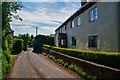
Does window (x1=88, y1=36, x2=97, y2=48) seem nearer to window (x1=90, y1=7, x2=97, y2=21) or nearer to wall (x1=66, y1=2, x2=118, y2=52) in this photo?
Result: wall (x1=66, y1=2, x2=118, y2=52)

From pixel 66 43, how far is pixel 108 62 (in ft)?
43.5

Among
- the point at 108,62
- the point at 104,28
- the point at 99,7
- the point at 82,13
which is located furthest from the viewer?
the point at 82,13

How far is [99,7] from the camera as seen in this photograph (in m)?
8.62

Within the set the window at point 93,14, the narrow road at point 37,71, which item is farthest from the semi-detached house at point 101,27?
the narrow road at point 37,71

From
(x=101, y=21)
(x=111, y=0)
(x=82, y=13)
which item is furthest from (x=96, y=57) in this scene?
(x=82, y=13)

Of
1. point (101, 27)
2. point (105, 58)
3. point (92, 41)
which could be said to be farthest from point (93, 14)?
point (105, 58)

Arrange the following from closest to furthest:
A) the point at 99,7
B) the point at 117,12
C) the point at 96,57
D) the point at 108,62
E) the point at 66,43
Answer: the point at 108,62, the point at 96,57, the point at 117,12, the point at 99,7, the point at 66,43

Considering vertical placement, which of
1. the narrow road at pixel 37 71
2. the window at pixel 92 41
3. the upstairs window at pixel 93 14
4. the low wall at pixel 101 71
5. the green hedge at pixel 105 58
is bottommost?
the narrow road at pixel 37 71

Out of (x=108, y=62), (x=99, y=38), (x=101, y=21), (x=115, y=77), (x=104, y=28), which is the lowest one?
(x=115, y=77)

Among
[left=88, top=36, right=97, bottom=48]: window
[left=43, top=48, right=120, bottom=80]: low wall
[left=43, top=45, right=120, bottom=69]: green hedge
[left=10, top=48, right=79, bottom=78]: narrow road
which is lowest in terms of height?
[left=10, top=48, right=79, bottom=78]: narrow road

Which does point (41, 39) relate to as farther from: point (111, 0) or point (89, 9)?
point (111, 0)

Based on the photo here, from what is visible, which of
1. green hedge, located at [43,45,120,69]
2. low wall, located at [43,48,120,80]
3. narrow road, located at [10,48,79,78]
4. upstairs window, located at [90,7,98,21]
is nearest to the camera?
low wall, located at [43,48,120,80]

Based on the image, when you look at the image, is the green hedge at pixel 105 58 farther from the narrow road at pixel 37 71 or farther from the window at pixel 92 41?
the window at pixel 92 41


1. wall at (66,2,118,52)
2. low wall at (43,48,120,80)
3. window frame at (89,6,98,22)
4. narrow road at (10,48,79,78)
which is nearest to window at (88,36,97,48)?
wall at (66,2,118,52)
